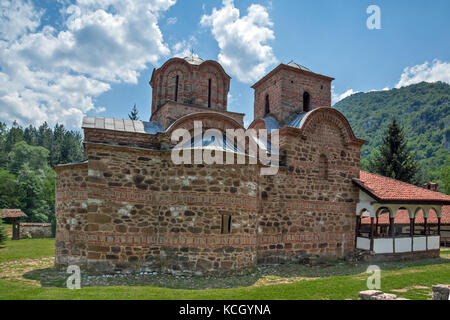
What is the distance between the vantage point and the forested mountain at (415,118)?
58213 millimetres

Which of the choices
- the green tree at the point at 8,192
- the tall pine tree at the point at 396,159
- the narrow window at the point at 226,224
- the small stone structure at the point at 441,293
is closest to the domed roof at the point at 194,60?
the narrow window at the point at 226,224

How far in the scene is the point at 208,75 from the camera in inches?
492

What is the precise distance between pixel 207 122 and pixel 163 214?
10.8 ft

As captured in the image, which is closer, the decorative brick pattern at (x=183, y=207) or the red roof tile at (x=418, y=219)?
the decorative brick pattern at (x=183, y=207)

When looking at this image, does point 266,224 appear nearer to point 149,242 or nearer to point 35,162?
point 149,242

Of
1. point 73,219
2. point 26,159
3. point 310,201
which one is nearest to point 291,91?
point 310,201

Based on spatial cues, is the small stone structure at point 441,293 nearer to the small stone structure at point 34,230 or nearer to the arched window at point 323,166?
the arched window at point 323,166

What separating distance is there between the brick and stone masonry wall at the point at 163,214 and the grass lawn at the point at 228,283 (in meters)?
0.45

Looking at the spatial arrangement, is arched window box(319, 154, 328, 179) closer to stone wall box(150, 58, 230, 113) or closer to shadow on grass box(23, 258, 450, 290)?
shadow on grass box(23, 258, 450, 290)

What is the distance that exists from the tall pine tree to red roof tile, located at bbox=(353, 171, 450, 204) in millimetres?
10801

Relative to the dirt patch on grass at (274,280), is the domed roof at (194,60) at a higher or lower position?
higher

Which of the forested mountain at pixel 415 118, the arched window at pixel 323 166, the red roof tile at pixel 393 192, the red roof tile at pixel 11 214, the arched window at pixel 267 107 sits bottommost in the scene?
the red roof tile at pixel 11 214
